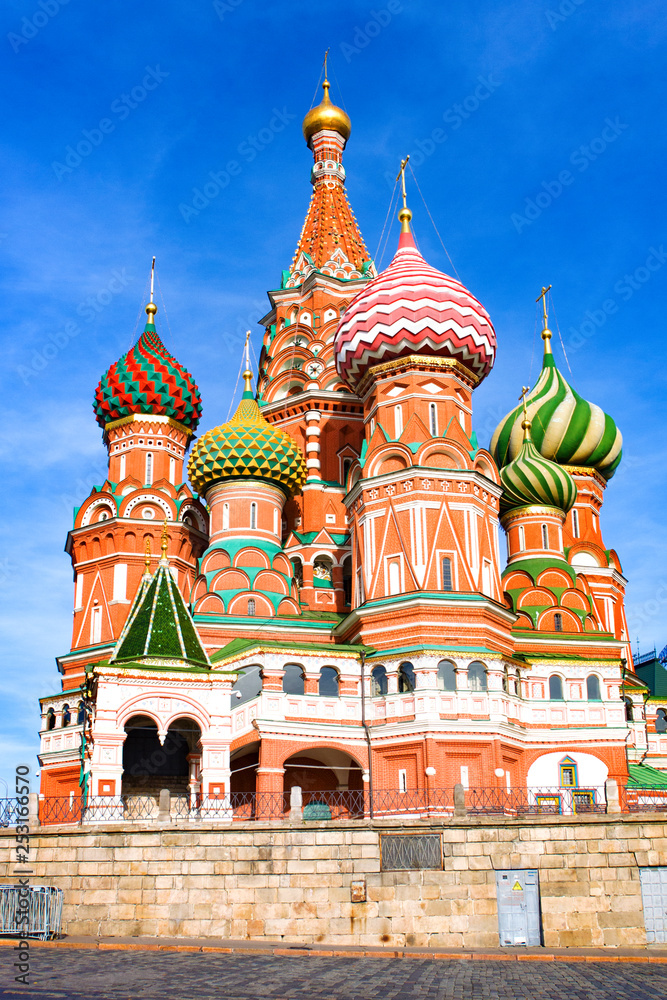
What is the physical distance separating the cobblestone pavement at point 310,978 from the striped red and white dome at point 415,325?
18189 millimetres

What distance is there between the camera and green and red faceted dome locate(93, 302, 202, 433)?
33.5 m

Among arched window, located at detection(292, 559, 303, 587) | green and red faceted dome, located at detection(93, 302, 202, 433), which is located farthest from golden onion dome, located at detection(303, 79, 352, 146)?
arched window, located at detection(292, 559, 303, 587)

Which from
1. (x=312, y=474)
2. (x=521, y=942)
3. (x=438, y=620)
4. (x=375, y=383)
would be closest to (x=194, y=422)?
(x=312, y=474)

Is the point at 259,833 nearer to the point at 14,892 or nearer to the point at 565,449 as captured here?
the point at 14,892

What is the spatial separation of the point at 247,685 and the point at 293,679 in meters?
1.13

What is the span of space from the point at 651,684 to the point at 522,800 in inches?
628

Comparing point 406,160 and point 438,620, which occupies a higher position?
point 406,160

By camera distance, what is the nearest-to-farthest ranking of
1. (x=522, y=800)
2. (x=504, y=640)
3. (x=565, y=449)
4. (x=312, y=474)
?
(x=522, y=800) → (x=504, y=640) → (x=312, y=474) → (x=565, y=449)

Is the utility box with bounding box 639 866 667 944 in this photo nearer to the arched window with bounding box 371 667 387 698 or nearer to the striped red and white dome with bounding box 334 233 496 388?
the arched window with bounding box 371 667 387 698

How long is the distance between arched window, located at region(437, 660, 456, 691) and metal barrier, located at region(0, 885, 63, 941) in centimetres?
1184

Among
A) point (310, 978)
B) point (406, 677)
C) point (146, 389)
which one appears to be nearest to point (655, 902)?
point (310, 978)

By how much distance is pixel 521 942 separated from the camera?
15820 mm

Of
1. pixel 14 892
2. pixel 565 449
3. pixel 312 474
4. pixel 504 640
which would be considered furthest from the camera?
pixel 565 449

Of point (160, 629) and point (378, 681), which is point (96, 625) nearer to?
point (160, 629)
